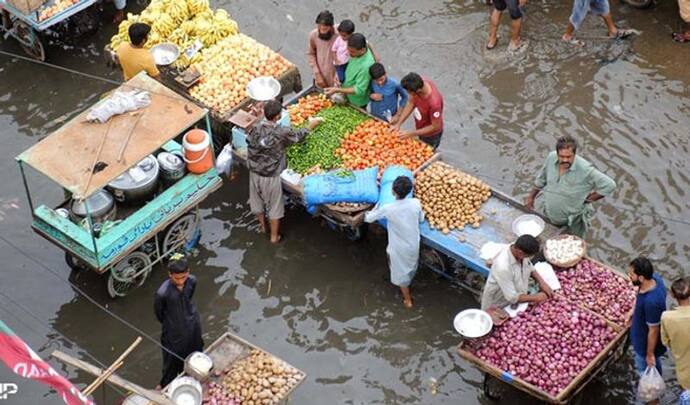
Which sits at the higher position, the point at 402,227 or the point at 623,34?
the point at 623,34

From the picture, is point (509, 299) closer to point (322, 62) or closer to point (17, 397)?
point (322, 62)

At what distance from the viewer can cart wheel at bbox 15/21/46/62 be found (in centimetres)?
1199

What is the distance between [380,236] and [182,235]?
2043 mm

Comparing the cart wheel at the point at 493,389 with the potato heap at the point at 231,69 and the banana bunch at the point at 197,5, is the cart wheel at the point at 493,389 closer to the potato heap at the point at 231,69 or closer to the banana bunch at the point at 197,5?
the potato heap at the point at 231,69

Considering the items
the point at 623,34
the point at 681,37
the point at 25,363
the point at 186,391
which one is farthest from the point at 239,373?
the point at 681,37

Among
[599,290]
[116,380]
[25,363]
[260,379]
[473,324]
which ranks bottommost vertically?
[260,379]

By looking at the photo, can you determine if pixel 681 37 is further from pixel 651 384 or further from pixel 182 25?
pixel 182 25

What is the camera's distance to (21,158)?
8812mm

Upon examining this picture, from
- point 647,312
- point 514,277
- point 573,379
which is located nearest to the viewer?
point 647,312

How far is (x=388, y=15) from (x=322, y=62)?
245 centimetres

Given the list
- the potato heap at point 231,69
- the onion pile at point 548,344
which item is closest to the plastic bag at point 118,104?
the potato heap at point 231,69

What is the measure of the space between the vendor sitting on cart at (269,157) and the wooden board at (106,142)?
0.61 m

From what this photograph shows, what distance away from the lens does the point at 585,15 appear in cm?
1205

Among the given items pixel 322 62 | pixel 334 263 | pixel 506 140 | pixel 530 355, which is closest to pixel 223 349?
pixel 334 263
